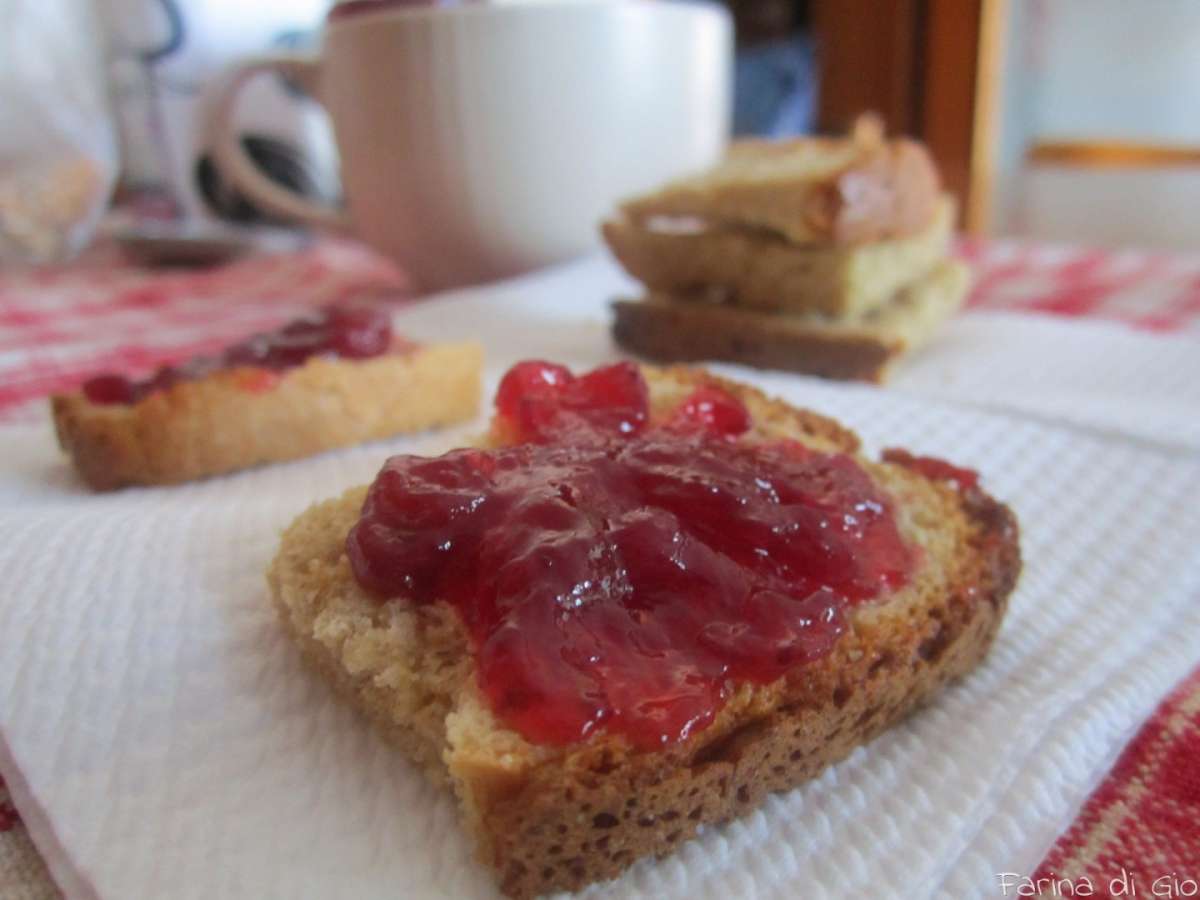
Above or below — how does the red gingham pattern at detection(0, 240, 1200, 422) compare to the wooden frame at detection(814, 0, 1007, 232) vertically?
below

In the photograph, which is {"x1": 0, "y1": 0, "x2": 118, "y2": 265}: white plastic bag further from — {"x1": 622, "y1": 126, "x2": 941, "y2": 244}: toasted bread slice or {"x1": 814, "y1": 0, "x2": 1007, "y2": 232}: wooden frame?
{"x1": 814, "y1": 0, "x2": 1007, "y2": 232}: wooden frame

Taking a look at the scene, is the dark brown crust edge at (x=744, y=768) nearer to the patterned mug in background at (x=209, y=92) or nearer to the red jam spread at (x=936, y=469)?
the red jam spread at (x=936, y=469)

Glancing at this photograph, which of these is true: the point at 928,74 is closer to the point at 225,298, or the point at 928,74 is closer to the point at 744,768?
the point at 225,298

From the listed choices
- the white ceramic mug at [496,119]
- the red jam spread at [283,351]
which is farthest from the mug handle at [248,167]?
the red jam spread at [283,351]

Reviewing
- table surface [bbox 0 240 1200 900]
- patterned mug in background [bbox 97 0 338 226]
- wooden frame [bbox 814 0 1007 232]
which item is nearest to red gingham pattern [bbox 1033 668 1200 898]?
table surface [bbox 0 240 1200 900]

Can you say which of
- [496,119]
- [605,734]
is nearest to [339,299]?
[496,119]

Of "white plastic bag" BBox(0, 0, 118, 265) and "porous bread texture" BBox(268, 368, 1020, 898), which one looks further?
"white plastic bag" BBox(0, 0, 118, 265)

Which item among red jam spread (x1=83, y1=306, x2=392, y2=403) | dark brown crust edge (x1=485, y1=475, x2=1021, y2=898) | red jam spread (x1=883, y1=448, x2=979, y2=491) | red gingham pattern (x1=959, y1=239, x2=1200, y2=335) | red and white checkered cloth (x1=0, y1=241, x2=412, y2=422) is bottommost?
red gingham pattern (x1=959, y1=239, x2=1200, y2=335)
